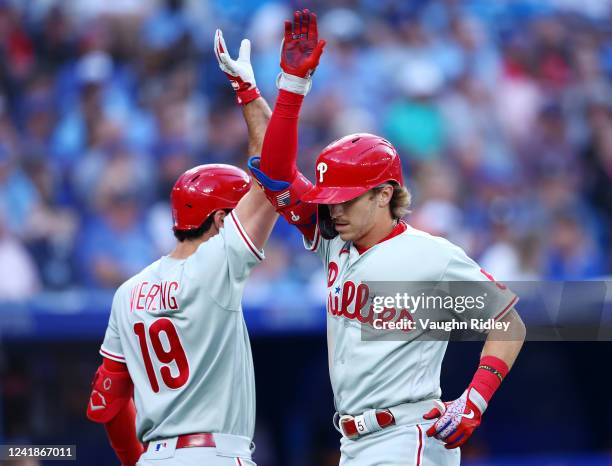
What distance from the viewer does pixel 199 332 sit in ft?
12.2

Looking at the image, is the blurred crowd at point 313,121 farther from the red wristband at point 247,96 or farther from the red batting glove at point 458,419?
the red batting glove at point 458,419

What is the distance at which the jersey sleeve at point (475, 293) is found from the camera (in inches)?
138

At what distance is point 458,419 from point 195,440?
3.13 ft

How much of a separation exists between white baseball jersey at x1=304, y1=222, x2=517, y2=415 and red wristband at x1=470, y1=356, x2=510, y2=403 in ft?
0.48

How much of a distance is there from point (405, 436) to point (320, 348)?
3808 millimetres

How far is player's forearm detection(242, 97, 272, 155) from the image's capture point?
3.93 metres

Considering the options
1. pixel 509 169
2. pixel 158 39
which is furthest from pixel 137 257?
pixel 509 169

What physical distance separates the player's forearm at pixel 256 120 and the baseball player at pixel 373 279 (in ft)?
0.64

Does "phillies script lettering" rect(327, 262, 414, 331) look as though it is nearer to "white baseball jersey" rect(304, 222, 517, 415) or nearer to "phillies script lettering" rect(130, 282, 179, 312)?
"white baseball jersey" rect(304, 222, 517, 415)

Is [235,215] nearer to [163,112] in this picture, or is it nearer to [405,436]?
[405,436]

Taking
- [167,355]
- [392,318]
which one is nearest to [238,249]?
[167,355]

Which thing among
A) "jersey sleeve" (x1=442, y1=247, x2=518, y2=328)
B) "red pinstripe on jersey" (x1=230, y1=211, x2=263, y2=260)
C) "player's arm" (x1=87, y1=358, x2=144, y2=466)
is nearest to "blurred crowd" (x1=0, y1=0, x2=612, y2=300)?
"player's arm" (x1=87, y1=358, x2=144, y2=466)

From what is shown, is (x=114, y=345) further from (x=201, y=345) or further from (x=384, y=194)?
(x=384, y=194)

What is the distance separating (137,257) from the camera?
7316 millimetres
